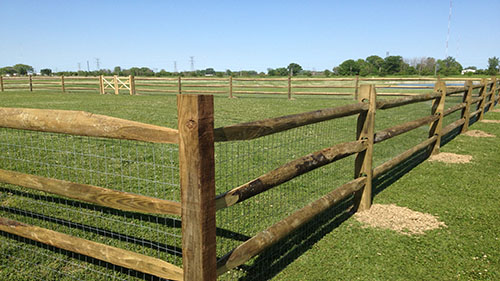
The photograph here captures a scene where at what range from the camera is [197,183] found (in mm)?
1865

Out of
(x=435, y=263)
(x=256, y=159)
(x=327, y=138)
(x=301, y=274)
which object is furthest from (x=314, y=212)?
(x=327, y=138)

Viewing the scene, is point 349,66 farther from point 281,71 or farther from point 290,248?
point 290,248

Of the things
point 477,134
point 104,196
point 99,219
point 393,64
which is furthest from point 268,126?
point 393,64

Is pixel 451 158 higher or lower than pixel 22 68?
lower

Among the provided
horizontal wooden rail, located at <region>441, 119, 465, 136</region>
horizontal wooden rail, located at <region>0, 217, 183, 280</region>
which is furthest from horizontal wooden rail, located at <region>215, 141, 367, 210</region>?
Result: horizontal wooden rail, located at <region>441, 119, 465, 136</region>

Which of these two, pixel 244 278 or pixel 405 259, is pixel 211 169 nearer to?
pixel 244 278

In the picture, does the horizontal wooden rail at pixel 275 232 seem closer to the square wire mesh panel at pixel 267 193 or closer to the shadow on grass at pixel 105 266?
the square wire mesh panel at pixel 267 193

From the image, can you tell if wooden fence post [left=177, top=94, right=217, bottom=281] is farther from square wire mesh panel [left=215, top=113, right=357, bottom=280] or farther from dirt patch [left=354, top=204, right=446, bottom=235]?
dirt patch [left=354, top=204, right=446, bottom=235]

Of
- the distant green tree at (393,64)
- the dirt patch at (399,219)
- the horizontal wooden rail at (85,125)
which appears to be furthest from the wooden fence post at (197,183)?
the distant green tree at (393,64)

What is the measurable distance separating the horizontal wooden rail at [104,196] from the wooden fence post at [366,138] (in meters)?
2.78

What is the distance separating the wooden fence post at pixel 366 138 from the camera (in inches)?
161

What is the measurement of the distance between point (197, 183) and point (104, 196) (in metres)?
0.78

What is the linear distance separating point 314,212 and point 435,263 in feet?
3.75

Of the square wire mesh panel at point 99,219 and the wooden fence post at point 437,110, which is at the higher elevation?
the wooden fence post at point 437,110
